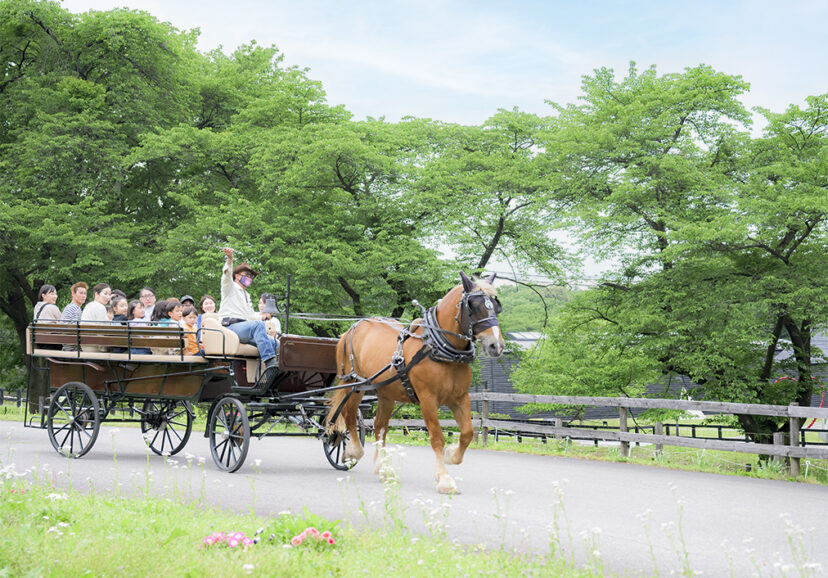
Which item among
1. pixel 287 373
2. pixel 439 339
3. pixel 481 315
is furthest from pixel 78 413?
pixel 481 315

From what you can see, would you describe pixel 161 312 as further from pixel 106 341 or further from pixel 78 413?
pixel 78 413

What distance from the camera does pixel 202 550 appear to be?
5391 millimetres

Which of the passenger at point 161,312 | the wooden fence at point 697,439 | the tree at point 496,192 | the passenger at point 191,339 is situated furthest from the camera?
the tree at point 496,192

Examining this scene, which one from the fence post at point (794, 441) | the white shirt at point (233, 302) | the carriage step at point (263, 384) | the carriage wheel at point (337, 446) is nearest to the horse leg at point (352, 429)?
the carriage wheel at point (337, 446)

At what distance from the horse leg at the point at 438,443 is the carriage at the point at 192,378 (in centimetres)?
156

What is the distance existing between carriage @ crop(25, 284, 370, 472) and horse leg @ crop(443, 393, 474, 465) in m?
1.76

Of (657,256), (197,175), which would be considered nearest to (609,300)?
(657,256)

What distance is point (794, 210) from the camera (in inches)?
721

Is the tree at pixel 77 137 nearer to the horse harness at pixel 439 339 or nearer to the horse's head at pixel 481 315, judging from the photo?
the horse harness at pixel 439 339

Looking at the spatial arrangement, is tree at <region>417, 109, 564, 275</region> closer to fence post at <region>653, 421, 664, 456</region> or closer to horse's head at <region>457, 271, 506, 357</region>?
fence post at <region>653, 421, 664, 456</region>

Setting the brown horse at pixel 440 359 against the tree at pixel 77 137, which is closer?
the brown horse at pixel 440 359

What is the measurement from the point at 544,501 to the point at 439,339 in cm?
197

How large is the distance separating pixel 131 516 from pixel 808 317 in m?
16.6

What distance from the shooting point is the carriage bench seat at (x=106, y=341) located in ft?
34.7
